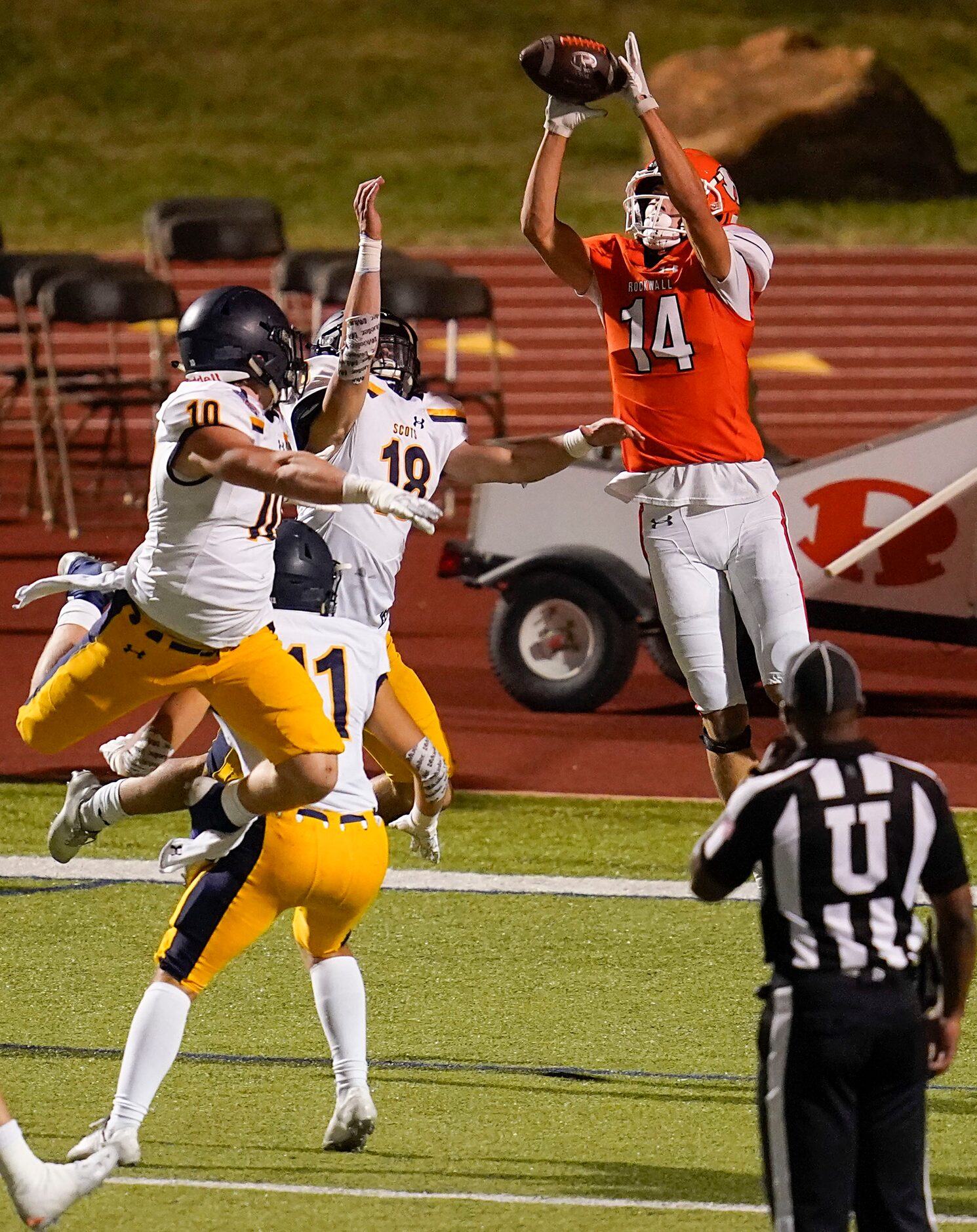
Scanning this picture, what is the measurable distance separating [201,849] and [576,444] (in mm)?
1782

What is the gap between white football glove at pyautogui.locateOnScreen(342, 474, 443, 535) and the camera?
4879 millimetres

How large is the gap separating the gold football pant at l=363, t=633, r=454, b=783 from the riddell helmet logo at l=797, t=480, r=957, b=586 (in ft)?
13.4

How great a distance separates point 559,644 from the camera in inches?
441

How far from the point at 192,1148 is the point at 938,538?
20.2 feet

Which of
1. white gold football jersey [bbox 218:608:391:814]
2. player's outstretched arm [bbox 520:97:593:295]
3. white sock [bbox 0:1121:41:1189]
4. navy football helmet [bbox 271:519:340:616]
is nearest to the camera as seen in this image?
white sock [bbox 0:1121:41:1189]

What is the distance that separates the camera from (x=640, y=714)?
1155cm

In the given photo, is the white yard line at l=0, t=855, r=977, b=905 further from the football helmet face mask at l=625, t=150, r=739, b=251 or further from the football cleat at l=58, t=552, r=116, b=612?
the football helmet face mask at l=625, t=150, r=739, b=251

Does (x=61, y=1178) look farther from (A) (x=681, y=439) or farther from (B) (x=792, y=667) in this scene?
(A) (x=681, y=439)

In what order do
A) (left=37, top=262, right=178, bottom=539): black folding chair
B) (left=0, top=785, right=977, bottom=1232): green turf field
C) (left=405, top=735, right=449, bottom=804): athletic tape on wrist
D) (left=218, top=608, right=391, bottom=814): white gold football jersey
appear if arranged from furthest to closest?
(left=37, top=262, right=178, bottom=539): black folding chair
(left=405, top=735, right=449, bottom=804): athletic tape on wrist
(left=218, top=608, right=391, bottom=814): white gold football jersey
(left=0, top=785, right=977, bottom=1232): green turf field

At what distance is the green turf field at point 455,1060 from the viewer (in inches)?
196

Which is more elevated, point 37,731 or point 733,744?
point 37,731

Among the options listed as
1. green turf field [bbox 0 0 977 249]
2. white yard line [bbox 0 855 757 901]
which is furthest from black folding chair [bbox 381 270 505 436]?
green turf field [bbox 0 0 977 249]

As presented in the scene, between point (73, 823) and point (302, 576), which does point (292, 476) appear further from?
point (73, 823)

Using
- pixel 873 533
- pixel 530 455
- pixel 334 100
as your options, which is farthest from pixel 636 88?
pixel 334 100
